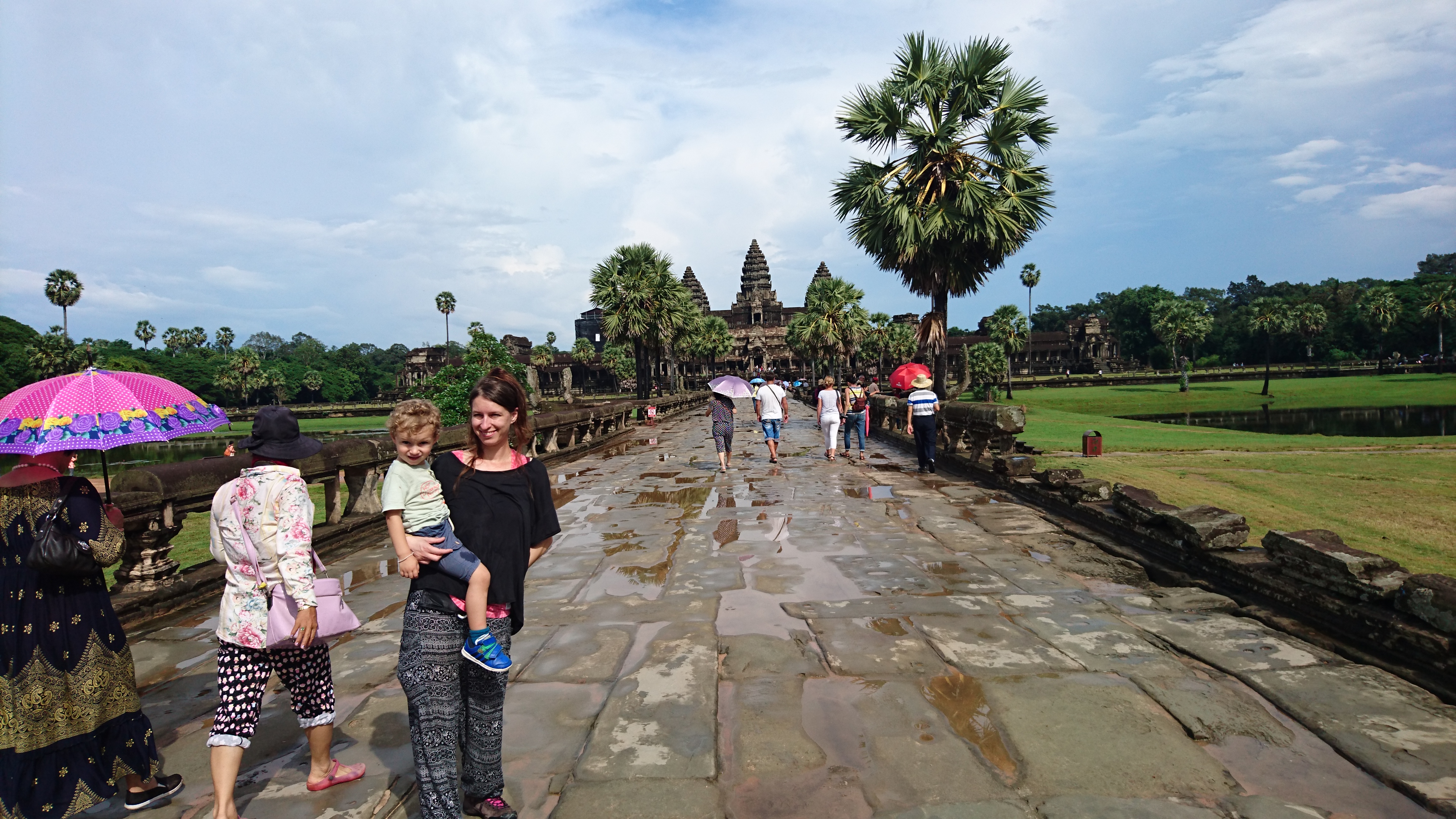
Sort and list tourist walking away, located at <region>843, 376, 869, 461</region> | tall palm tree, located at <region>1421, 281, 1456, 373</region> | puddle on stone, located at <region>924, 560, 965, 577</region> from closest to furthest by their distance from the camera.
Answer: puddle on stone, located at <region>924, 560, 965, 577</region>, tourist walking away, located at <region>843, 376, 869, 461</region>, tall palm tree, located at <region>1421, 281, 1456, 373</region>

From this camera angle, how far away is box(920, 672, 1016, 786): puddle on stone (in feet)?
9.58

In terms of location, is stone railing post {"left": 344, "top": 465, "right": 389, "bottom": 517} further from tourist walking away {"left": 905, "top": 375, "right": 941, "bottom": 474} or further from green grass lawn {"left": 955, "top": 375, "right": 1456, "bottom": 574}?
green grass lawn {"left": 955, "top": 375, "right": 1456, "bottom": 574}

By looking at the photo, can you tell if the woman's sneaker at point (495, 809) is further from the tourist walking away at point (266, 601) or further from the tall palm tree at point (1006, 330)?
the tall palm tree at point (1006, 330)

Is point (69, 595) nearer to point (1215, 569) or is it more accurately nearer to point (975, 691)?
point (975, 691)

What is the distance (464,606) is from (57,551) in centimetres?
164

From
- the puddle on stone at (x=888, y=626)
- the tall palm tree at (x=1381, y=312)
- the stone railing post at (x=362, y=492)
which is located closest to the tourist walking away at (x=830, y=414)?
the stone railing post at (x=362, y=492)

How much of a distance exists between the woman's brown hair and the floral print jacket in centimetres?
73

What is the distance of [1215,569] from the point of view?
525 centimetres

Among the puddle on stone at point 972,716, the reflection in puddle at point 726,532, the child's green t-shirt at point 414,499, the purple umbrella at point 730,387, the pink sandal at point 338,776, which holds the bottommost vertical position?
the reflection in puddle at point 726,532

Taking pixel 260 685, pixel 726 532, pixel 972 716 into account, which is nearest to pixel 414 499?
pixel 260 685

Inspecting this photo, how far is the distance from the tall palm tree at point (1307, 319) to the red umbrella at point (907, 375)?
7744cm

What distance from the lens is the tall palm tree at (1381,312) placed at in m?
69.8

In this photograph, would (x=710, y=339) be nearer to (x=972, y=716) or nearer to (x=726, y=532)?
(x=726, y=532)

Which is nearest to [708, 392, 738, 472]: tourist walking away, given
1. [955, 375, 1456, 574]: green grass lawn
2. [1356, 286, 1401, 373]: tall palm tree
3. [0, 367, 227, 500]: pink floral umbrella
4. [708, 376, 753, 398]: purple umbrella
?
[708, 376, 753, 398]: purple umbrella
